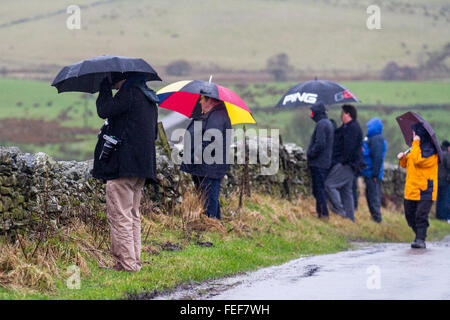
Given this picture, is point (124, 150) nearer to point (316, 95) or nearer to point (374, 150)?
point (316, 95)

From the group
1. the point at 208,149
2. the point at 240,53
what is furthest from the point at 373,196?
the point at 240,53

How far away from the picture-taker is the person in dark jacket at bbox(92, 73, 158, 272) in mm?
7543

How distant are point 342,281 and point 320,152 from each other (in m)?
6.91

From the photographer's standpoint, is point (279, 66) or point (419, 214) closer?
point (419, 214)

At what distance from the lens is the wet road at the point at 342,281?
6918 mm

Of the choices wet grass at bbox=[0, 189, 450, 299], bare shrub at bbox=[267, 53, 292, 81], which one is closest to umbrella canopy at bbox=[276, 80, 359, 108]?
wet grass at bbox=[0, 189, 450, 299]

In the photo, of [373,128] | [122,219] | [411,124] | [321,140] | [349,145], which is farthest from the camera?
[373,128]

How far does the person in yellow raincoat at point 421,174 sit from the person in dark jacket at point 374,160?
14.0 ft

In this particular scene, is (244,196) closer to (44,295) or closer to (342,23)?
(44,295)

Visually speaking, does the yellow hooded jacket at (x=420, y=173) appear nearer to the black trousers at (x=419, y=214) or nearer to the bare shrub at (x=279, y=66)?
the black trousers at (x=419, y=214)

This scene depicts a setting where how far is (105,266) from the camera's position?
26.0 feet

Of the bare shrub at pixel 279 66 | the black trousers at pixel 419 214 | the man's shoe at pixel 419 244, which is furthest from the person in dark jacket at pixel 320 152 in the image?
the bare shrub at pixel 279 66

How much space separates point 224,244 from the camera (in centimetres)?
1024

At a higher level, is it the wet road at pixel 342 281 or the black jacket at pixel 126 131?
the black jacket at pixel 126 131
